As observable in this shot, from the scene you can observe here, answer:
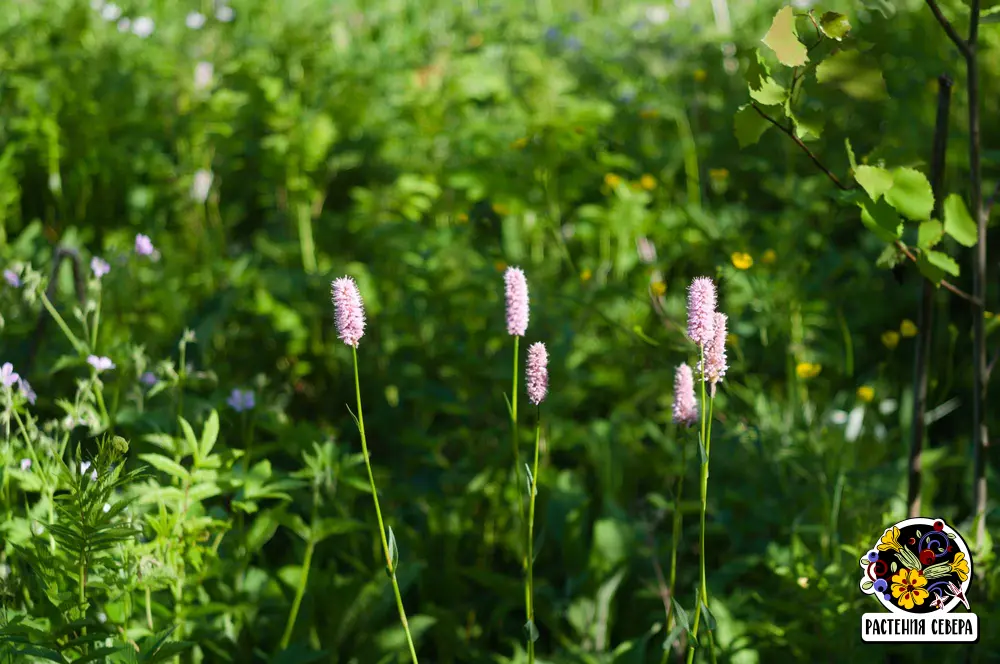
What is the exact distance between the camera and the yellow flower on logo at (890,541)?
1.49 m

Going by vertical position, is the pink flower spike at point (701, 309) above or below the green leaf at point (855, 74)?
below

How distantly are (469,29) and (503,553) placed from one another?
2567 mm

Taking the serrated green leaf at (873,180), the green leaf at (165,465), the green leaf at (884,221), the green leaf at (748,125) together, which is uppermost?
the green leaf at (748,125)

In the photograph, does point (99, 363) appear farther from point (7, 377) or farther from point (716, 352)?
point (716, 352)

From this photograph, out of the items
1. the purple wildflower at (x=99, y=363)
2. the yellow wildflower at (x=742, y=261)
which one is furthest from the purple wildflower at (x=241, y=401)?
the yellow wildflower at (x=742, y=261)

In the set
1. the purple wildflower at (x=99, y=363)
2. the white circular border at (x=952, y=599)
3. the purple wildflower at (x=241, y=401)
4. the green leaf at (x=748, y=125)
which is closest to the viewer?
the green leaf at (x=748, y=125)

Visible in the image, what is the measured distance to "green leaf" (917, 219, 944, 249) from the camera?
52.9 inches

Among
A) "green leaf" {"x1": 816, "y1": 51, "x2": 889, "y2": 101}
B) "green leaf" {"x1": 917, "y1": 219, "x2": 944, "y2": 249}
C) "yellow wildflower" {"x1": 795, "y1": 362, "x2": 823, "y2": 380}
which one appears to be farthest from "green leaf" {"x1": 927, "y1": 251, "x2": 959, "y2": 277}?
"yellow wildflower" {"x1": 795, "y1": 362, "x2": 823, "y2": 380}

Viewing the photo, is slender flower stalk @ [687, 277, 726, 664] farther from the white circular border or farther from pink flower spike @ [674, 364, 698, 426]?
the white circular border

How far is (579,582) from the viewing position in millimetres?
1911

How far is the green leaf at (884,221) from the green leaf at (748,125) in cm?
17

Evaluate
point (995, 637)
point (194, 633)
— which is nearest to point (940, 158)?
point (995, 637)

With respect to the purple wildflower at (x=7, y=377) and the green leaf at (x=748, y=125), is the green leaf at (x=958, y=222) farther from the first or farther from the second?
the purple wildflower at (x=7, y=377)

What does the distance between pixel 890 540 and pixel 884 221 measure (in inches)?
19.7
